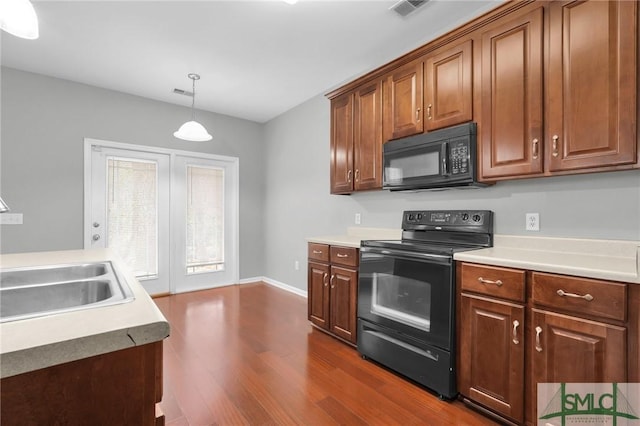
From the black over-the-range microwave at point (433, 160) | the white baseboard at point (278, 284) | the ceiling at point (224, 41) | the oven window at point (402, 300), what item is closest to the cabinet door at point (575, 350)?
the oven window at point (402, 300)

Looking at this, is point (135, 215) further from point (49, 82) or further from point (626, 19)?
point (626, 19)

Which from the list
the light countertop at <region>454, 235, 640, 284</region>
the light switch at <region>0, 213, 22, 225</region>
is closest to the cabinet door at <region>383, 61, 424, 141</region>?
the light countertop at <region>454, 235, 640, 284</region>

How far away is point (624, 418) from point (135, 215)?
4.78 metres

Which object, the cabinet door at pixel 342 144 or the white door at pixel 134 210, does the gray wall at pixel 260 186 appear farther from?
the cabinet door at pixel 342 144

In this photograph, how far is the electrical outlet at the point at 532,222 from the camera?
2052 millimetres

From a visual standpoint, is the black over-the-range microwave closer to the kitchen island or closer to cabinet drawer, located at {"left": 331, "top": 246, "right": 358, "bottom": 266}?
cabinet drawer, located at {"left": 331, "top": 246, "right": 358, "bottom": 266}

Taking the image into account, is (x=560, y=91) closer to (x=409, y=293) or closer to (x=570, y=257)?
(x=570, y=257)

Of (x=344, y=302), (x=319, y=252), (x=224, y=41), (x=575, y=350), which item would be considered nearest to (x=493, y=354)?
(x=575, y=350)

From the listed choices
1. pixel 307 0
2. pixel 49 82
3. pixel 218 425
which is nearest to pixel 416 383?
pixel 218 425

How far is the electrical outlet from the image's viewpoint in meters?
2.05

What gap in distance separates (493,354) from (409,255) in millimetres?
737

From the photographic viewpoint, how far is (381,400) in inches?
75.7

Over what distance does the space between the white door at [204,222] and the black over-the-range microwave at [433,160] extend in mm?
3018

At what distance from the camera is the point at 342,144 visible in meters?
3.15
